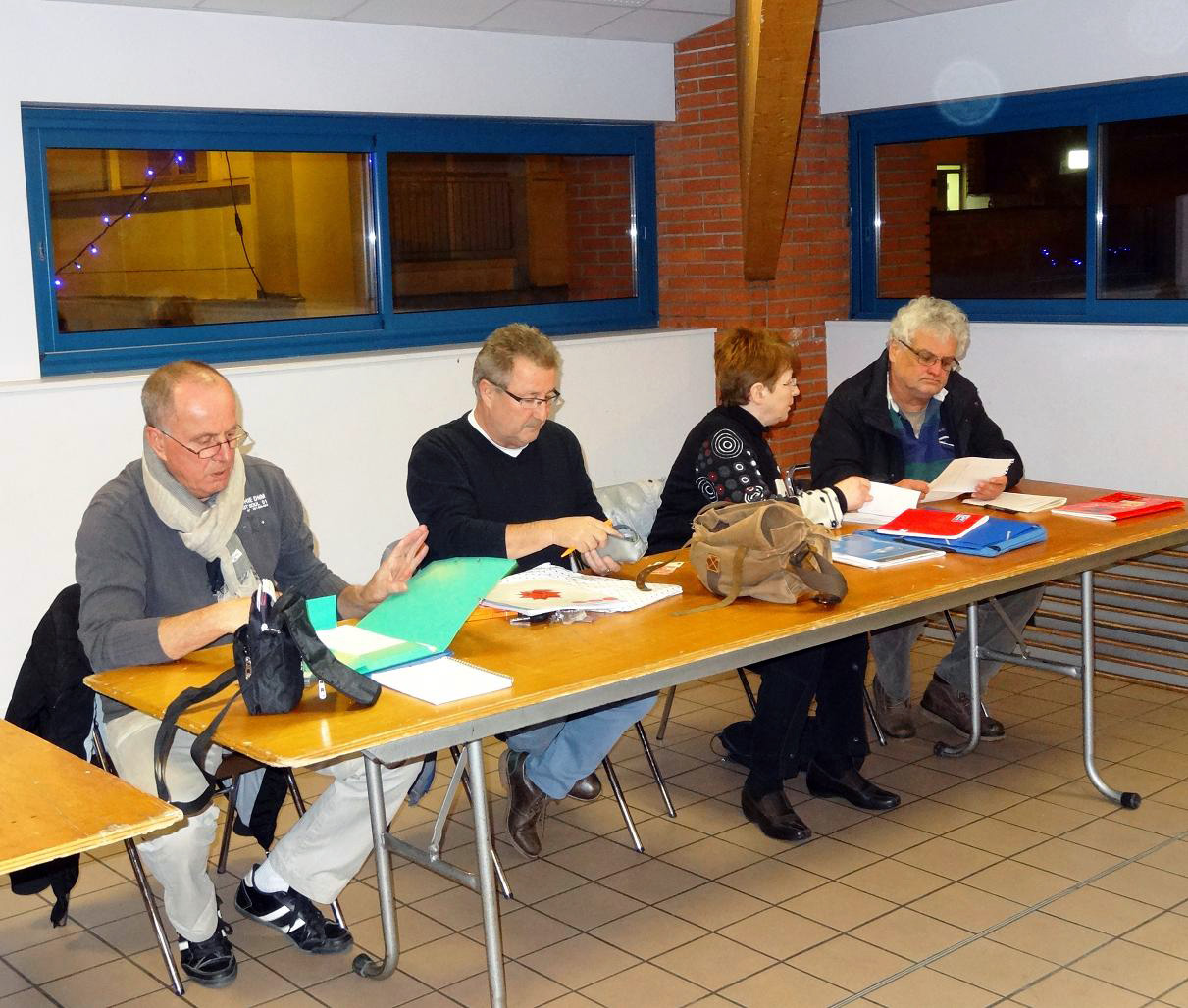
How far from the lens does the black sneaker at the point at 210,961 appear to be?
10.3 ft

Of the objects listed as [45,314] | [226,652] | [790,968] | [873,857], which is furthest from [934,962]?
[45,314]

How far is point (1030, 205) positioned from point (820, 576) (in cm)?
334

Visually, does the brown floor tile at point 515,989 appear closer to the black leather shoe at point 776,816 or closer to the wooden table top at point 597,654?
the wooden table top at point 597,654

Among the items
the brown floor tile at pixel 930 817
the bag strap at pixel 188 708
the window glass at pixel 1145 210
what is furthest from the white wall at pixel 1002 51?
the bag strap at pixel 188 708

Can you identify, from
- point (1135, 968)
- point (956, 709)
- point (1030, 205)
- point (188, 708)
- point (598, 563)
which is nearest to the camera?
point (188, 708)

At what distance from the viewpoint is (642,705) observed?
3.70 metres

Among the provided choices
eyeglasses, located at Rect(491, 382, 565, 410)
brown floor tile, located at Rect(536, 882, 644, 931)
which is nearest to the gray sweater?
eyeglasses, located at Rect(491, 382, 565, 410)

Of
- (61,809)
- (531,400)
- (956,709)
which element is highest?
(531,400)

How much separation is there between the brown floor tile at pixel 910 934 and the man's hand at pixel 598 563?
1.03 metres

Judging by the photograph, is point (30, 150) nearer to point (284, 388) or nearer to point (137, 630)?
point (284, 388)

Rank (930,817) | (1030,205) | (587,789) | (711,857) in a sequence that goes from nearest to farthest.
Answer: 1. (711,857)
2. (930,817)
3. (587,789)
4. (1030,205)

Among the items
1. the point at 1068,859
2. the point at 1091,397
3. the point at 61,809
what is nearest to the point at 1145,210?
the point at 1091,397

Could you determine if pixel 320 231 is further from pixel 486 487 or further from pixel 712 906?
pixel 712 906

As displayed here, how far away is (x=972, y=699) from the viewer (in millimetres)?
4375
